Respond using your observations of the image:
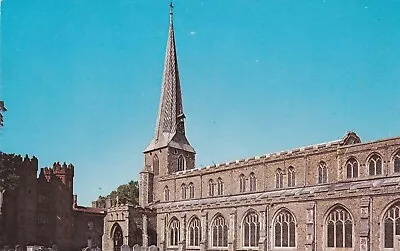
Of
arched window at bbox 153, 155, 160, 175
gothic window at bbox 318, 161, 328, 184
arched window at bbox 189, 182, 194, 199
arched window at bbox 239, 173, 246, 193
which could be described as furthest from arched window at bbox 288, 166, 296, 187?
arched window at bbox 153, 155, 160, 175

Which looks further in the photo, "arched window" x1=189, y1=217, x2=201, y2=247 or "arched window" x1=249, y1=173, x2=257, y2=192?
"arched window" x1=189, y1=217, x2=201, y2=247

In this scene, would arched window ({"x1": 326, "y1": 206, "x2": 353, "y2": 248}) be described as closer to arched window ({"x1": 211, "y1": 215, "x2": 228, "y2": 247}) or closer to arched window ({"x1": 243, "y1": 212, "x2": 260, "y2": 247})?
arched window ({"x1": 243, "y1": 212, "x2": 260, "y2": 247})

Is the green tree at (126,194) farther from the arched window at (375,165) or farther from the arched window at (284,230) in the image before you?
the arched window at (375,165)

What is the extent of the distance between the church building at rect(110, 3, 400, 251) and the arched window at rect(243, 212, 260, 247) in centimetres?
8

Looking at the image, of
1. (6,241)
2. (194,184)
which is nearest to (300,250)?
(194,184)

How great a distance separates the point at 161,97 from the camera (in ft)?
229

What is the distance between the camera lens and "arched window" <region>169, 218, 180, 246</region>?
54.7 meters

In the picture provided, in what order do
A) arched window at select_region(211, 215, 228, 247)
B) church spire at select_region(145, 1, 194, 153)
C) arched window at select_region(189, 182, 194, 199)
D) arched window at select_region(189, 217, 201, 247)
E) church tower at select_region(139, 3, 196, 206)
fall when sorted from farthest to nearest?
church spire at select_region(145, 1, 194, 153)
church tower at select_region(139, 3, 196, 206)
arched window at select_region(189, 182, 194, 199)
arched window at select_region(189, 217, 201, 247)
arched window at select_region(211, 215, 228, 247)

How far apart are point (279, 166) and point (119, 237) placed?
20937mm

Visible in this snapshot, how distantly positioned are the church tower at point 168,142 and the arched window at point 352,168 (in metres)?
25.3

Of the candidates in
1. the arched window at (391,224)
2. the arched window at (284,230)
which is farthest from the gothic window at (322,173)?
the arched window at (391,224)

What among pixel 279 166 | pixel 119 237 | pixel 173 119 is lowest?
pixel 119 237

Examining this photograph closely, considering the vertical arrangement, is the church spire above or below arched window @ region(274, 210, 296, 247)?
above

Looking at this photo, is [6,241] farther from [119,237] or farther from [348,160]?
[348,160]
